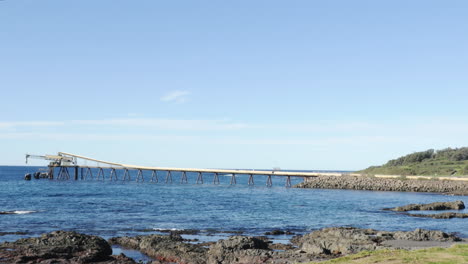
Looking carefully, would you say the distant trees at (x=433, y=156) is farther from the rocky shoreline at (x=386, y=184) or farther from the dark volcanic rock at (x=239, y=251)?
the dark volcanic rock at (x=239, y=251)

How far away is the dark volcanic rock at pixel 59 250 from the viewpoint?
24.4m

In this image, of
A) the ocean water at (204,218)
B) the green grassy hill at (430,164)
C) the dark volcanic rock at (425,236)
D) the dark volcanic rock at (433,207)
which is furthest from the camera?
the green grassy hill at (430,164)

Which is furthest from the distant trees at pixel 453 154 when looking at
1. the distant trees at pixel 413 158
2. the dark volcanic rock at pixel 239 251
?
the dark volcanic rock at pixel 239 251

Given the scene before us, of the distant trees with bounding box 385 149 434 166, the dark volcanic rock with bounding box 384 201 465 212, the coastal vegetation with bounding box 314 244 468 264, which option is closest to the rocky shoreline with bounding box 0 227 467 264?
the coastal vegetation with bounding box 314 244 468 264

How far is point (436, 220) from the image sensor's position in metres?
44.8

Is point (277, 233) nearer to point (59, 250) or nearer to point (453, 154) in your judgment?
point (59, 250)

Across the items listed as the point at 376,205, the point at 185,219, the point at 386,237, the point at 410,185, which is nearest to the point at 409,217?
the point at 376,205

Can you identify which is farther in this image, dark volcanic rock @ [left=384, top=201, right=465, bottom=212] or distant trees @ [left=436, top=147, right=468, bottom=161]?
distant trees @ [left=436, top=147, right=468, bottom=161]

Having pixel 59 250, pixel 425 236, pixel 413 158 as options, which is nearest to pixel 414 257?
pixel 425 236

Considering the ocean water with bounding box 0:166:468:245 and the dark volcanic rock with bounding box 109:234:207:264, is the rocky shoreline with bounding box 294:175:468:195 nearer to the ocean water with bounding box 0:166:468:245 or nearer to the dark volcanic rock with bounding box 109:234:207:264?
the ocean water with bounding box 0:166:468:245

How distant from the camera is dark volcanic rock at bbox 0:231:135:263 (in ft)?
80.1

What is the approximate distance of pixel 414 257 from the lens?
1989 centimetres

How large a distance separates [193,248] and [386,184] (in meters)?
73.6

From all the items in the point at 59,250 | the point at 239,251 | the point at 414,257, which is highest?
the point at 414,257
